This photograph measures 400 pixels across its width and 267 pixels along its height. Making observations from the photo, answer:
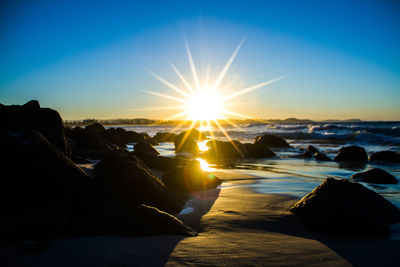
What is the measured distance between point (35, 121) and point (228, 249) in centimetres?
484

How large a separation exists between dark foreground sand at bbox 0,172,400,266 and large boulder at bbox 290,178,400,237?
0.52 feet

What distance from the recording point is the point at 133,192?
3496mm

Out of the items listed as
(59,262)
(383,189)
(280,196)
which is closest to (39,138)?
(59,262)

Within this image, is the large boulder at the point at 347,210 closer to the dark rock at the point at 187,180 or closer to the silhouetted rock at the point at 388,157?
the dark rock at the point at 187,180

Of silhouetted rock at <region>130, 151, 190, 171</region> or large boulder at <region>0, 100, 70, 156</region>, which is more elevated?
large boulder at <region>0, 100, 70, 156</region>

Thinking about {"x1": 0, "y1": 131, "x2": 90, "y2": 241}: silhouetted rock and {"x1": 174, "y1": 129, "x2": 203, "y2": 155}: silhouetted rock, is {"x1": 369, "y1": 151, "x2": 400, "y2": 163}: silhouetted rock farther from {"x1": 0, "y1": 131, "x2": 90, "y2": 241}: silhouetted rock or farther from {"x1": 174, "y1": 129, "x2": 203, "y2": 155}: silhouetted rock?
{"x1": 0, "y1": 131, "x2": 90, "y2": 241}: silhouetted rock

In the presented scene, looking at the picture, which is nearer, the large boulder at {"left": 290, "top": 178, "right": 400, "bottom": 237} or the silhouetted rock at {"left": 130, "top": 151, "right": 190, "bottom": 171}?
the large boulder at {"left": 290, "top": 178, "right": 400, "bottom": 237}

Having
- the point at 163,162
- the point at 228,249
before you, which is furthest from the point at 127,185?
the point at 163,162

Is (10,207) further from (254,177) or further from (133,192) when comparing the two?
(254,177)

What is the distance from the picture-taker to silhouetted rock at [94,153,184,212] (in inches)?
136

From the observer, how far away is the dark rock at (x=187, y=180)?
512 cm

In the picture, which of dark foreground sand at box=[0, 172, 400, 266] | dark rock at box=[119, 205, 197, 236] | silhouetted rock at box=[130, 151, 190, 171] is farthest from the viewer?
silhouetted rock at box=[130, 151, 190, 171]

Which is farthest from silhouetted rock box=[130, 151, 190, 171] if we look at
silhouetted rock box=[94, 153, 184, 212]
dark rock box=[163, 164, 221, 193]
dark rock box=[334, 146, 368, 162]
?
dark rock box=[334, 146, 368, 162]

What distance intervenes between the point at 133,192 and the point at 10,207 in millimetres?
1376
